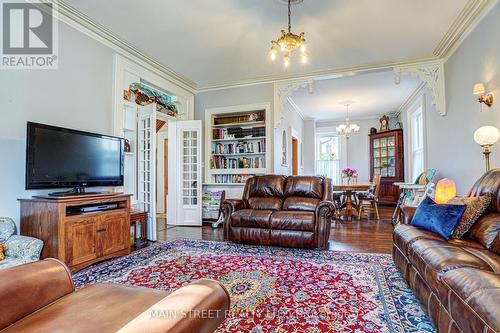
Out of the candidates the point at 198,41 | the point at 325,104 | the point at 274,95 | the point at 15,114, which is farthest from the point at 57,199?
the point at 325,104

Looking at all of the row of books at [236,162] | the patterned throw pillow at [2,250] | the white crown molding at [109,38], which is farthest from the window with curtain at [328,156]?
the patterned throw pillow at [2,250]

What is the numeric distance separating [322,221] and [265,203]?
0.93m

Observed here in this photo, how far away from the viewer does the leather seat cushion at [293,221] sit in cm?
329

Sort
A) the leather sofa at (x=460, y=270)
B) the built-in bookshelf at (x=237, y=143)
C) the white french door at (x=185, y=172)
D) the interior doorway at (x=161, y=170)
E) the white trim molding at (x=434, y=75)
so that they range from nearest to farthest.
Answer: the leather sofa at (x=460, y=270) → the white trim molding at (x=434, y=75) → the white french door at (x=185, y=172) → the built-in bookshelf at (x=237, y=143) → the interior doorway at (x=161, y=170)

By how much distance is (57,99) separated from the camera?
2953 mm

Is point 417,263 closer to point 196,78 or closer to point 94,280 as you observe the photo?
point 94,280

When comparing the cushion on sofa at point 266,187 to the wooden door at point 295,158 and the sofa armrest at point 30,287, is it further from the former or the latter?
the wooden door at point 295,158

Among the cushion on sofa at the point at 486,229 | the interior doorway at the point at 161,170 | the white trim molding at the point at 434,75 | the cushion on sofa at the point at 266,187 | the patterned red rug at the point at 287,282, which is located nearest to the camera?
the patterned red rug at the point at 287,282

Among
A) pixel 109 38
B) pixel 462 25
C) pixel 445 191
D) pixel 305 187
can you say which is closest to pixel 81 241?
pixel 109 38

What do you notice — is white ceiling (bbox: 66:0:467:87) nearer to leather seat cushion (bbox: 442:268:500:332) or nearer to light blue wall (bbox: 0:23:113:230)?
light blue wall (bbox: 0:23:113:230)

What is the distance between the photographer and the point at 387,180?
7492mm

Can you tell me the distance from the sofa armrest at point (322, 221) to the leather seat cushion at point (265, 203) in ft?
2.25

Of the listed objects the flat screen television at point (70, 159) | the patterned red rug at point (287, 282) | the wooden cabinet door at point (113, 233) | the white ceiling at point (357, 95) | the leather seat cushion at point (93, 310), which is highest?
the white ceiling at point (357, 95)

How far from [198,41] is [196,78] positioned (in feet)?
4.87
